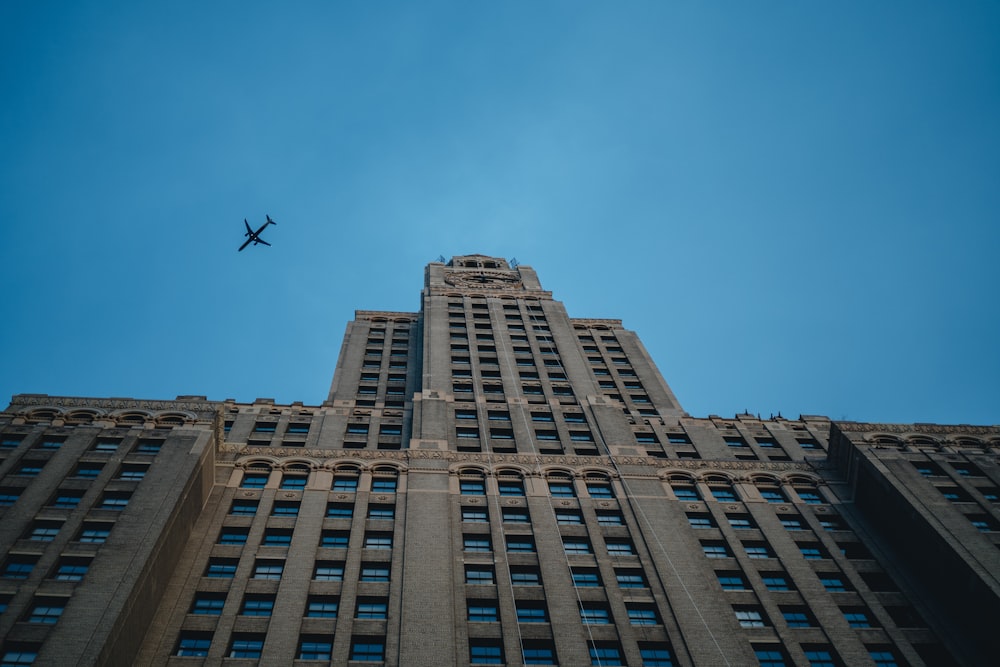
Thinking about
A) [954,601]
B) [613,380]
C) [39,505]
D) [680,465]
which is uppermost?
[613,380]

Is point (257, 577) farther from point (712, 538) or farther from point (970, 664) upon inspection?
point (970, 664)

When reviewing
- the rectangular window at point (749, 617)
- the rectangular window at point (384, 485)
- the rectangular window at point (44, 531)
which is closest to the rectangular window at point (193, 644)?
the rectangular window at point (44, 531)

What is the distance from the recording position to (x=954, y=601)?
146 ft

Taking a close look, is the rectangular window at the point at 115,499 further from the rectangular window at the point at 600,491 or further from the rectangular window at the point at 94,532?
the rectangular window at the point at 600,491

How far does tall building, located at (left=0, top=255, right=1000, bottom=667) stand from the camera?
130 feet

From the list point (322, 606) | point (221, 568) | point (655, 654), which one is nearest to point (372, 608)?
point (322, 606)

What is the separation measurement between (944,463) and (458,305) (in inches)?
2004

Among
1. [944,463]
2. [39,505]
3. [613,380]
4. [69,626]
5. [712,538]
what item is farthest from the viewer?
[613,380]

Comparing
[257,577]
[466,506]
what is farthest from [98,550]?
[466,506]

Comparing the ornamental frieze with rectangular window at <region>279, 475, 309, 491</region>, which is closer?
rectangular window at <region>279, 475, 309, 491</region>

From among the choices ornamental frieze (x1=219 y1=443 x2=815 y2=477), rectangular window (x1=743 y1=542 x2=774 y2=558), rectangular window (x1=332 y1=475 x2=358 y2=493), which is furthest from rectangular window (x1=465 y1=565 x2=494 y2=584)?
rectangular window (x1=743 y1=542 x2=774 y2=558)

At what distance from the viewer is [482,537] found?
48406mm

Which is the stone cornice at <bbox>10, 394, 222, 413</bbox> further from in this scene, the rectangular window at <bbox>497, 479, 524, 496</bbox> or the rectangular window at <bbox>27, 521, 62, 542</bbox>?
the rectangular window at <bbox>497, 479, 524, 496</bbox>

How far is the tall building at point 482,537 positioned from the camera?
130 ft
